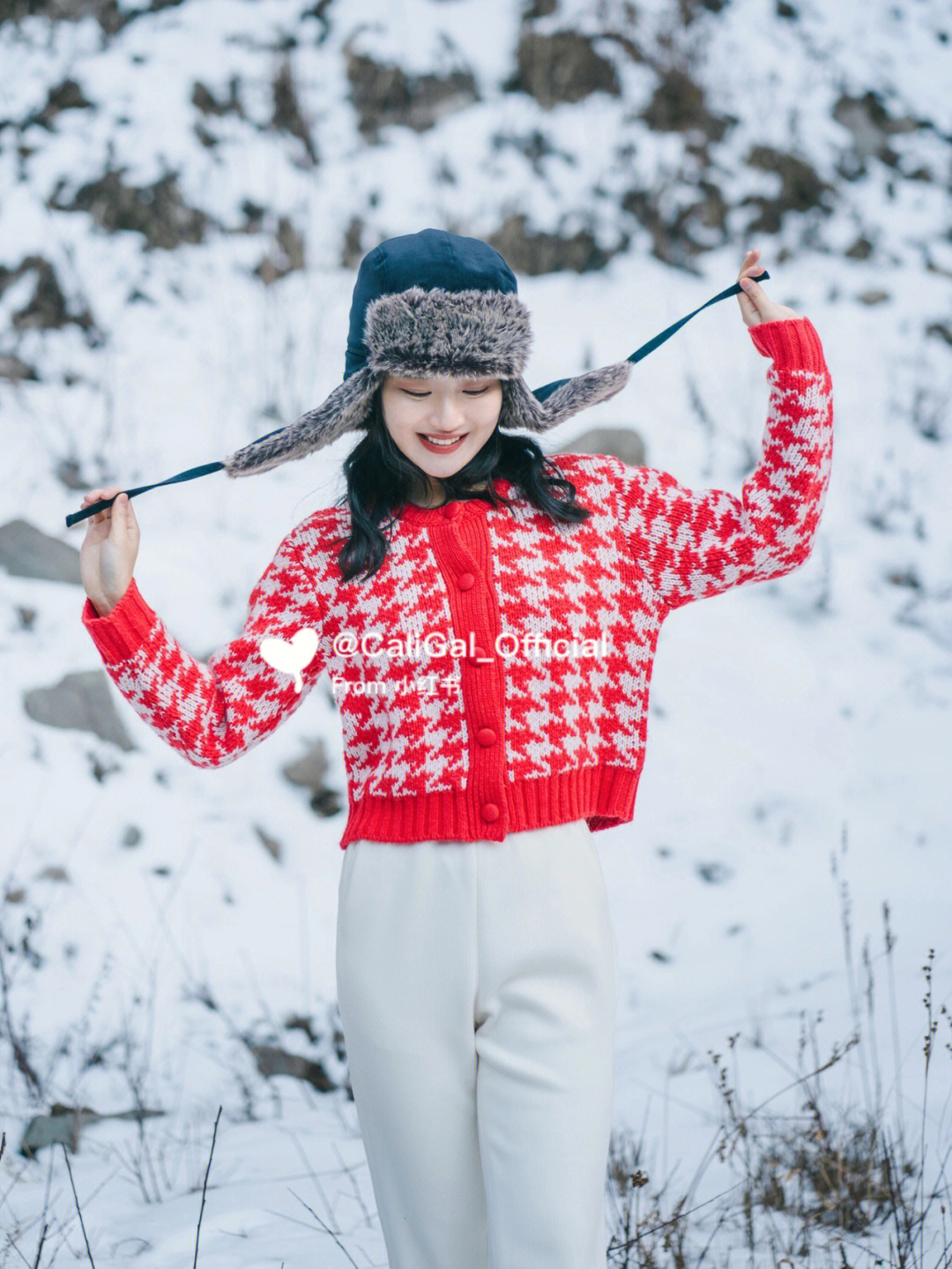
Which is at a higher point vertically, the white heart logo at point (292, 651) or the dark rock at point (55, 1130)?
the white heart logo at point (292, 651)

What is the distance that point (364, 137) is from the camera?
6395 millimetres

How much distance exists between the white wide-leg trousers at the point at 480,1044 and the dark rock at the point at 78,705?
8.48ft

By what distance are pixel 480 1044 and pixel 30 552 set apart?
3295mm

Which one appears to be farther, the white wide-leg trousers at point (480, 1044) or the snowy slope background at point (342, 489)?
the snowy slope background at point (342, 489)

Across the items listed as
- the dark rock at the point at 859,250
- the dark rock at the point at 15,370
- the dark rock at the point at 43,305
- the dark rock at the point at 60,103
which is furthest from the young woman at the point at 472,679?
the dark rock at the point at 60,103

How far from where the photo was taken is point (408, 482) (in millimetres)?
1930

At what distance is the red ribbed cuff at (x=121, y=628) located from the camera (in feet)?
5.69

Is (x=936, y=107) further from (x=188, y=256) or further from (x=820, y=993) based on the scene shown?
(x=820, y=993)

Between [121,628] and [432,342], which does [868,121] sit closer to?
[432,342]

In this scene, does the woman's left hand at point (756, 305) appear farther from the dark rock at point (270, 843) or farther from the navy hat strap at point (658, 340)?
the dark rock at point (270, 843)

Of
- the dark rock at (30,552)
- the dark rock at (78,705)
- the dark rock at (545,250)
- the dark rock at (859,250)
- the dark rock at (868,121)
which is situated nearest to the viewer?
the dark rock at (78,705)

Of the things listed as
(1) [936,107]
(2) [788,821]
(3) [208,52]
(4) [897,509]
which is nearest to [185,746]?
(2) [788,821]

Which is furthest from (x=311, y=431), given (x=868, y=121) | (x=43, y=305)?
(x=868, y=121)

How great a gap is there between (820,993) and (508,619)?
211cm
